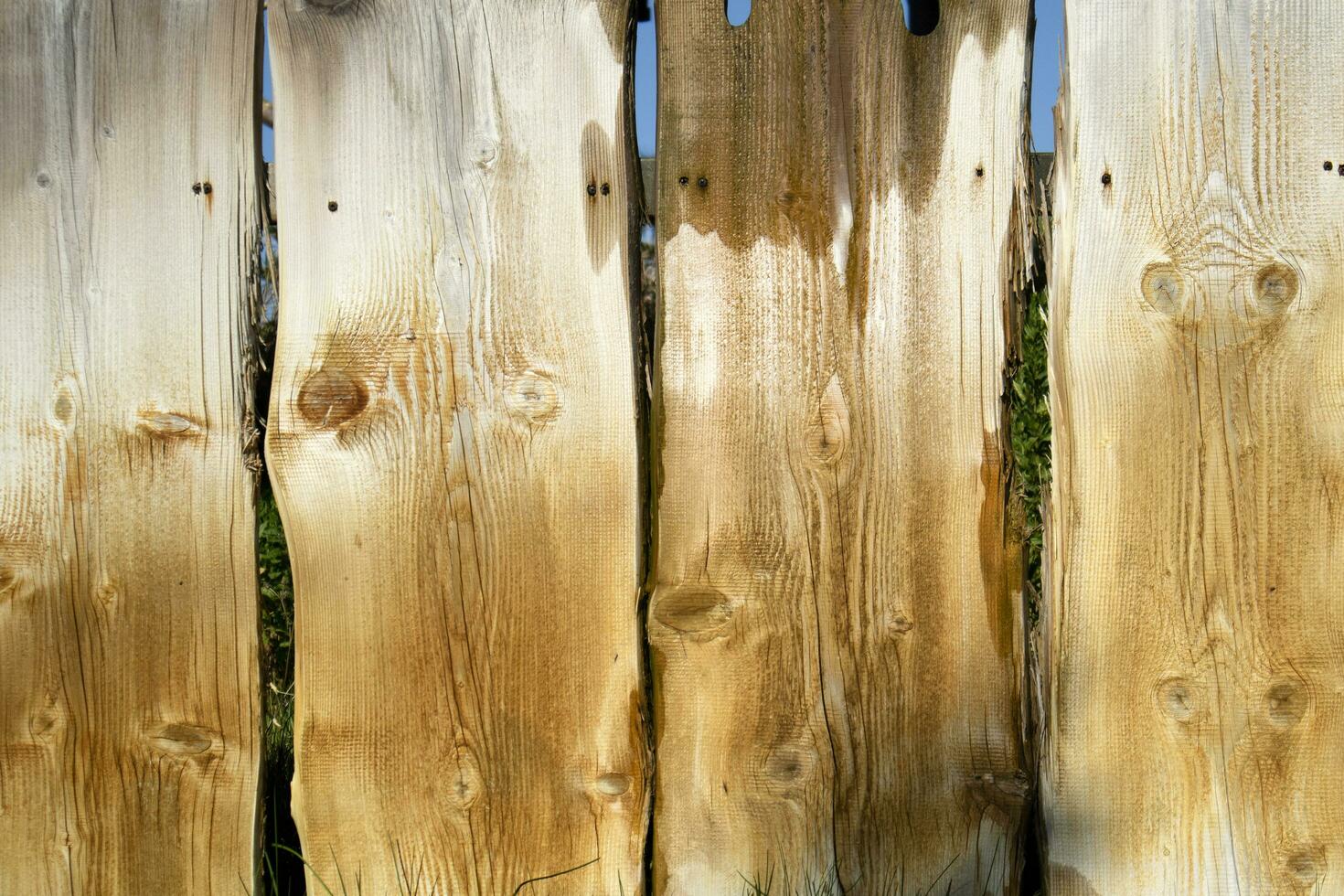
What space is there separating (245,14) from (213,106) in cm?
16

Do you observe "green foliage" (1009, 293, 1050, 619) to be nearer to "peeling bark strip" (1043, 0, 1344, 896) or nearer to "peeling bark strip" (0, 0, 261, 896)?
"peeling bark strip" (1043, 0, 1344, 896)

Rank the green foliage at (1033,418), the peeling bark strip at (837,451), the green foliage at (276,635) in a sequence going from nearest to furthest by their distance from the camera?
1. the peeling bark strip at (837,451)
2. the green foliage at (276,635)
3. the green foliage at (1033,418)

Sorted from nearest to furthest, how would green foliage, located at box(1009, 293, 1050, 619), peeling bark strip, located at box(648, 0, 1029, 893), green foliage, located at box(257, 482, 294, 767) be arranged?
1. peeling bark strip, located at box(648, 0, 1029, 893)
2. green foliage, located at box(257, 482, 294, 767)
3. green foliage, located at box(1009, 293, 1050, 619)

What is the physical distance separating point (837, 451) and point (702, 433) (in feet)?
0.72

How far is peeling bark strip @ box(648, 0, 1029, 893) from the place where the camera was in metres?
1.73

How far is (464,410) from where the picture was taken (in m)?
1.76

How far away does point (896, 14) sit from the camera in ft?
5.68

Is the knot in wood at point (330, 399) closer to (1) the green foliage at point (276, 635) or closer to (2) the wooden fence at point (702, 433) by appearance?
(2) the wooden fence at point (702, 433)

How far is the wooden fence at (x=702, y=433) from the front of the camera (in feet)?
5.70

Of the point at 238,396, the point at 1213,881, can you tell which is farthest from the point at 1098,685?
the point at 238,396

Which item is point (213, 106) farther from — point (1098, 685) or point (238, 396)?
point (1098, 685)

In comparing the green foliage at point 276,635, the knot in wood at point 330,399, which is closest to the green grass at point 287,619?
the green foliage at point 276,635

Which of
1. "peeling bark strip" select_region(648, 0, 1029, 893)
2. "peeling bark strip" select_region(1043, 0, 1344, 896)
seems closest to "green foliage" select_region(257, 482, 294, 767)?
"peeling bark strip" select_region(648, 0, 1029, 893)

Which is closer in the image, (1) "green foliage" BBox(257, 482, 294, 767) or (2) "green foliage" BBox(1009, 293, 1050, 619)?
(1) "green foliage" BBox(257, 482, 294, 767)
